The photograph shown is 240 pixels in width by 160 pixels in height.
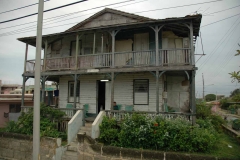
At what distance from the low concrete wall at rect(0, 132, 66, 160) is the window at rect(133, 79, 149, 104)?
5.92 meters

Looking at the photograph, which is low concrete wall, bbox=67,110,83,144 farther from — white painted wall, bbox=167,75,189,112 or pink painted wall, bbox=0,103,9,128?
pink painted wall, bbox=0,103,9,128

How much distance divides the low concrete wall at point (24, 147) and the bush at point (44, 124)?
0.50 meters

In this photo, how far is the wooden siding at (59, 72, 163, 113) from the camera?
12305 mm

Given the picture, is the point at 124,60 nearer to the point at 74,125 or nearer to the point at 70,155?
the point at 74,125

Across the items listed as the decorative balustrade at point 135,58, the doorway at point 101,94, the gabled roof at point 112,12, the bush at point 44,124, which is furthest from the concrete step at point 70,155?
the gabled roof at point 112,12

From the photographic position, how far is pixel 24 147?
31.8 ft

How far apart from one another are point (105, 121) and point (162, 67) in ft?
15.1

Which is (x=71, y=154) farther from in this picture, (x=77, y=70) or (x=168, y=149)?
(x=77, y=70)

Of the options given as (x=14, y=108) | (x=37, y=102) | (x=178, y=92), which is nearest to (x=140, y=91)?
(x=178, y=92)

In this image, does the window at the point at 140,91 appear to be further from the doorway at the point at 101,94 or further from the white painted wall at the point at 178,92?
the doorway at the point at 101,94

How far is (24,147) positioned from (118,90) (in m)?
6.98

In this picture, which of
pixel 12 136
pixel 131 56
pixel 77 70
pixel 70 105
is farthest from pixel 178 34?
pixel 12 136

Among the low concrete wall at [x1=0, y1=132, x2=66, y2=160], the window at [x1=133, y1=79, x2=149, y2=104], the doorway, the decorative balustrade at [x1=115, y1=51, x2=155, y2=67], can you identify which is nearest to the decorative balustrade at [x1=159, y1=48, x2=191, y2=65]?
the decorative balustrade at [x1=115, y1=51, x2=155, y2=67]

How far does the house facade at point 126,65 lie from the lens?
11.0 metres
